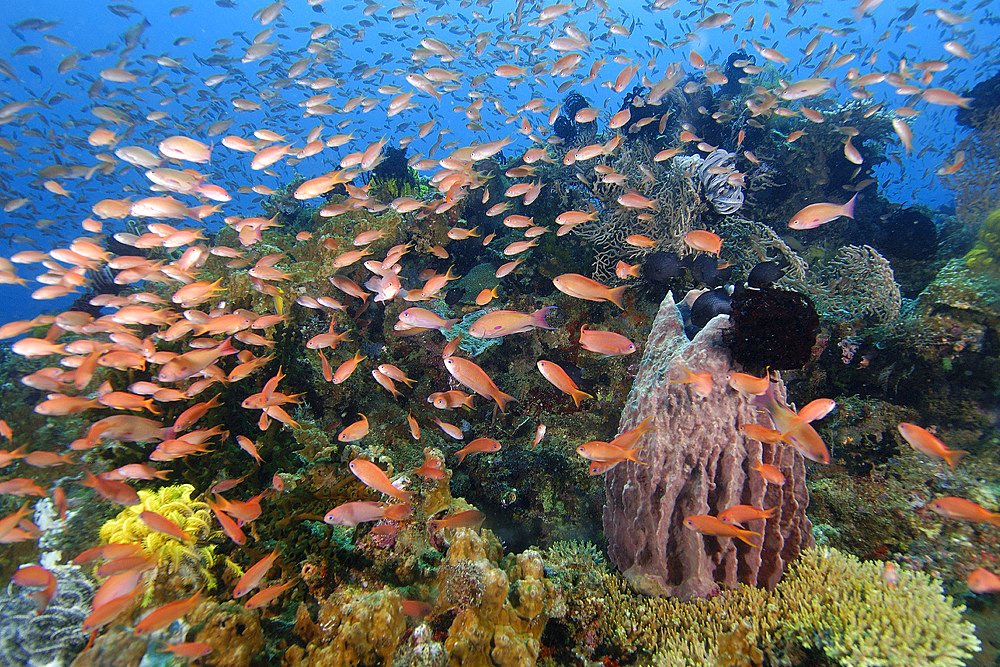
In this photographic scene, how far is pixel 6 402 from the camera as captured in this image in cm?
838

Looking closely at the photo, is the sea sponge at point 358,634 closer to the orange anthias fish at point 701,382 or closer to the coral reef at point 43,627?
the coral reef at point 43,627

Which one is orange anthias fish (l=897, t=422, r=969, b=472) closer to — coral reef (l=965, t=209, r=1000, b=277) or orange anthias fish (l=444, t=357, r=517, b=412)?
orange anthias fish (l=444, t=357, r=517, b=412)

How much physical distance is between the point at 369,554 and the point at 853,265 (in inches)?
340

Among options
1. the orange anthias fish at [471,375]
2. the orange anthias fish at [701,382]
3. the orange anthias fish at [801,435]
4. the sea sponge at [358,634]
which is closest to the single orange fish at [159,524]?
the sea sponge at [358,634]

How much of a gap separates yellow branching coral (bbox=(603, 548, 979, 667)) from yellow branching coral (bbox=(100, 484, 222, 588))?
11.3 ft

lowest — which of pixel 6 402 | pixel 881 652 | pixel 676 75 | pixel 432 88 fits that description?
pixel 881 652

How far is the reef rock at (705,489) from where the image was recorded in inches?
136

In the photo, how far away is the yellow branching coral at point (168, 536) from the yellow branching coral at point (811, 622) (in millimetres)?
3441

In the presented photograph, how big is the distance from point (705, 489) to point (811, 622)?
107cm

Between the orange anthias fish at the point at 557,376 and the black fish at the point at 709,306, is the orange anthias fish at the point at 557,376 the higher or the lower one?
the higher one

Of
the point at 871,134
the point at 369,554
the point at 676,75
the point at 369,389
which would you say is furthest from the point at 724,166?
the point at 871,134

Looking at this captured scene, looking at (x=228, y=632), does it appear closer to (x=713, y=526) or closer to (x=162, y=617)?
(x=162, y=617)

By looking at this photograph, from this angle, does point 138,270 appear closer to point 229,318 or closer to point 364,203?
point 229,318

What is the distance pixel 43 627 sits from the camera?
273 cm
